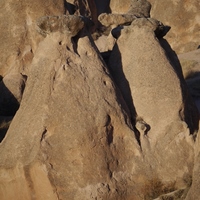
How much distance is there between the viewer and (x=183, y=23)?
16.2 metres

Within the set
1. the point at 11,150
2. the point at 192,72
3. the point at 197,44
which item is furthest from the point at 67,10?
the point at 11,150

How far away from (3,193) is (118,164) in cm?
126

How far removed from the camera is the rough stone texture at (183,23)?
16.0 meters

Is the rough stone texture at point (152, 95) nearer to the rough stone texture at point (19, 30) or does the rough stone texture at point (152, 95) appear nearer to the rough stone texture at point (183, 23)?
the rough stone texture at point (19, 30)

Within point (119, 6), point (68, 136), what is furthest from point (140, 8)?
point (119, 6)

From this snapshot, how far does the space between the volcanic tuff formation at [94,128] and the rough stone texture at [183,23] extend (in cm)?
1068

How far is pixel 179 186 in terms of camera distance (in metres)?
4.96

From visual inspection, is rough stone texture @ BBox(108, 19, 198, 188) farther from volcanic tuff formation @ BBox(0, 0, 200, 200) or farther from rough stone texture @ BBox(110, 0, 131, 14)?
rough stone texture @ BBox(110, 0, 131, 14)

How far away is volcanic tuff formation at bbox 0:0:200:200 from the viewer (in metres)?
4.73

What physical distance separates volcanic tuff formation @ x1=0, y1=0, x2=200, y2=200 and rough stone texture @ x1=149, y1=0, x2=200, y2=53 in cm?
1068

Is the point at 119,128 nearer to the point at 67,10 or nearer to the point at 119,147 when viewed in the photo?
the point at 119,147

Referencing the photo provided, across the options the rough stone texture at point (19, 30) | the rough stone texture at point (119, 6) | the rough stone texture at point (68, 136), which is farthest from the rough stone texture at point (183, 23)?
the rough stone texture at point (68, 136)

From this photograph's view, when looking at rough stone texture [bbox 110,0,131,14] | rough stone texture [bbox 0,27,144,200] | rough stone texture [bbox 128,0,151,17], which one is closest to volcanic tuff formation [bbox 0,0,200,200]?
rough stone texture [bbox 0,27,144,200]

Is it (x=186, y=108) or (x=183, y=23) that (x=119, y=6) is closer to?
(x=183, y=23)
